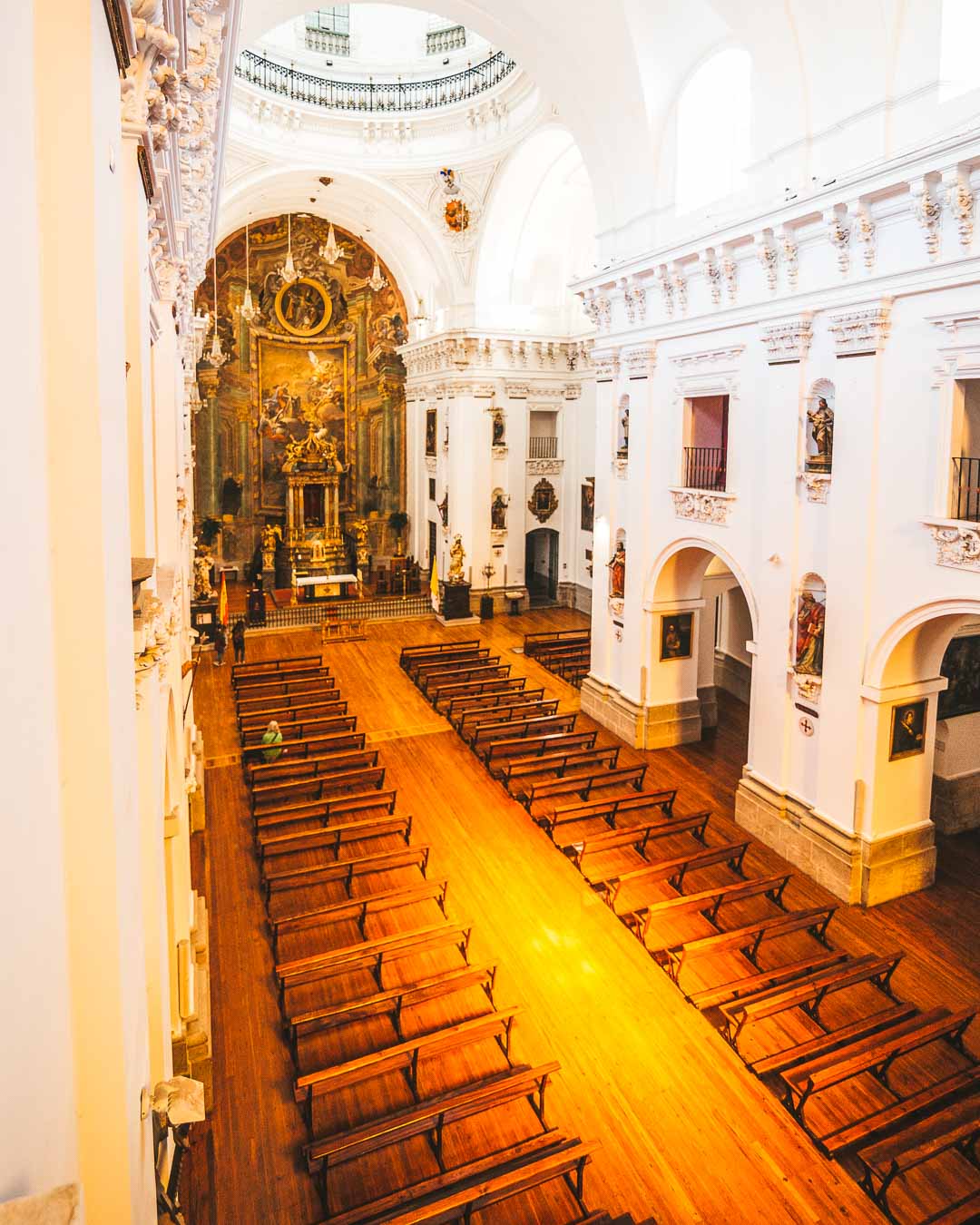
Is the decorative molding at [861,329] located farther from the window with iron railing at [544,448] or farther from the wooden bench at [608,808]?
the window with iron railing at [544,448]

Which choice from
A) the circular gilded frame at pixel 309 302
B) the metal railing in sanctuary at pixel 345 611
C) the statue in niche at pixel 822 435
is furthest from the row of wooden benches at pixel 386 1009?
the circular gilded frame at pixel 309 302

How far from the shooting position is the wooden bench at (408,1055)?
6.81 m

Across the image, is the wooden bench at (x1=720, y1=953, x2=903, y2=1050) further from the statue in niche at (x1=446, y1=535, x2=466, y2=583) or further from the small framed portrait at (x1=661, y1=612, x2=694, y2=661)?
the statue in niche at (x1=446, y1=535, x2=466, y2=583)

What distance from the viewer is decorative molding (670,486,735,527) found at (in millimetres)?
12570

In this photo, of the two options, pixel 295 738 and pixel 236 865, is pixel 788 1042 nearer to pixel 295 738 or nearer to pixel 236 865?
pixel 236 865

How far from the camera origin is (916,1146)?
620 cm

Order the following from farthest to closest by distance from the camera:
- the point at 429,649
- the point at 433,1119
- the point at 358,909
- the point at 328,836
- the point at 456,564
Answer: the point at 456,564 < the point at 429,649 < the point at 328,836 < the point at 358,909 < the point at 433,1119

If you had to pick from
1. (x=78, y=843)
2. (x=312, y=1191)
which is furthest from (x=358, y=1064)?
(x=78, y=843)

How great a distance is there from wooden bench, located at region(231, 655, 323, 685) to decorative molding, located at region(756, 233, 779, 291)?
11.8 meters

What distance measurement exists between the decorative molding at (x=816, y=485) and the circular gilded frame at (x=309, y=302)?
71.8 ft

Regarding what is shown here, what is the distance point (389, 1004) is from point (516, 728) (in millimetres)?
7669

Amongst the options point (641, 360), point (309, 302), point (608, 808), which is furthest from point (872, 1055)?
point (309, 302)

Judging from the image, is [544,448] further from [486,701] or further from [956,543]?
[956,543]

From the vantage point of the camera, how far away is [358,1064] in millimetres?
6953
